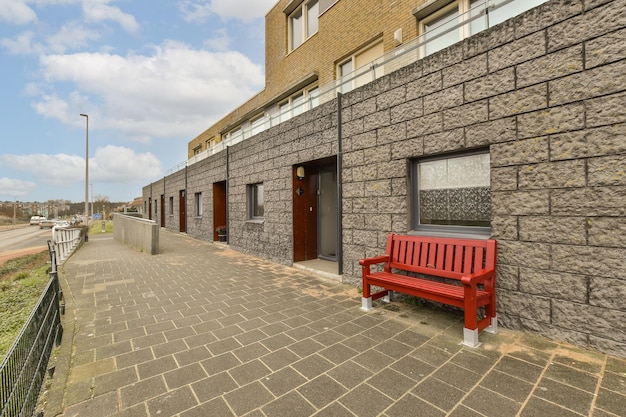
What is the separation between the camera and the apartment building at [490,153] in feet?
9.28

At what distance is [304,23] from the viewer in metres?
10.3

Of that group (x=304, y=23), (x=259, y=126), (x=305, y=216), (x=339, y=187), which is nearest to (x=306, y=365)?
(x=339, y=187)

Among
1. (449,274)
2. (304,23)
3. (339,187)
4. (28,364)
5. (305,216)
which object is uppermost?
(304,23)

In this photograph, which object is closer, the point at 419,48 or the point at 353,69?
the point at 419,48

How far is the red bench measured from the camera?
119 inches

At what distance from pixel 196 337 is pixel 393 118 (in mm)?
4258

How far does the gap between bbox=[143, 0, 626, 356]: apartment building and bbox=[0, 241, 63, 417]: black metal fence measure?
4272 mm

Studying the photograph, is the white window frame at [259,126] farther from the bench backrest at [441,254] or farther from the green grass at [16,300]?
the green grass at [16,300]

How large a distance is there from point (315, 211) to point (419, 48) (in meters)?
4.32

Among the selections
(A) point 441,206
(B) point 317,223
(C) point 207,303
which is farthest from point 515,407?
(B) point 317,223

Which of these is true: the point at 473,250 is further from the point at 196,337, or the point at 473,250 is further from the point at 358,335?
the point at 196,337

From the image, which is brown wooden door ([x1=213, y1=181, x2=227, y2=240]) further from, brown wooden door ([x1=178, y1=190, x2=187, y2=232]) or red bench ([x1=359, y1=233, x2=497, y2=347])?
red bench ([x1=359, y1=233, x2=497, y2=347])

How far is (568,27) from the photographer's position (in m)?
3.03

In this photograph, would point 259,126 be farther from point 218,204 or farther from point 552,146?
point 552,146
